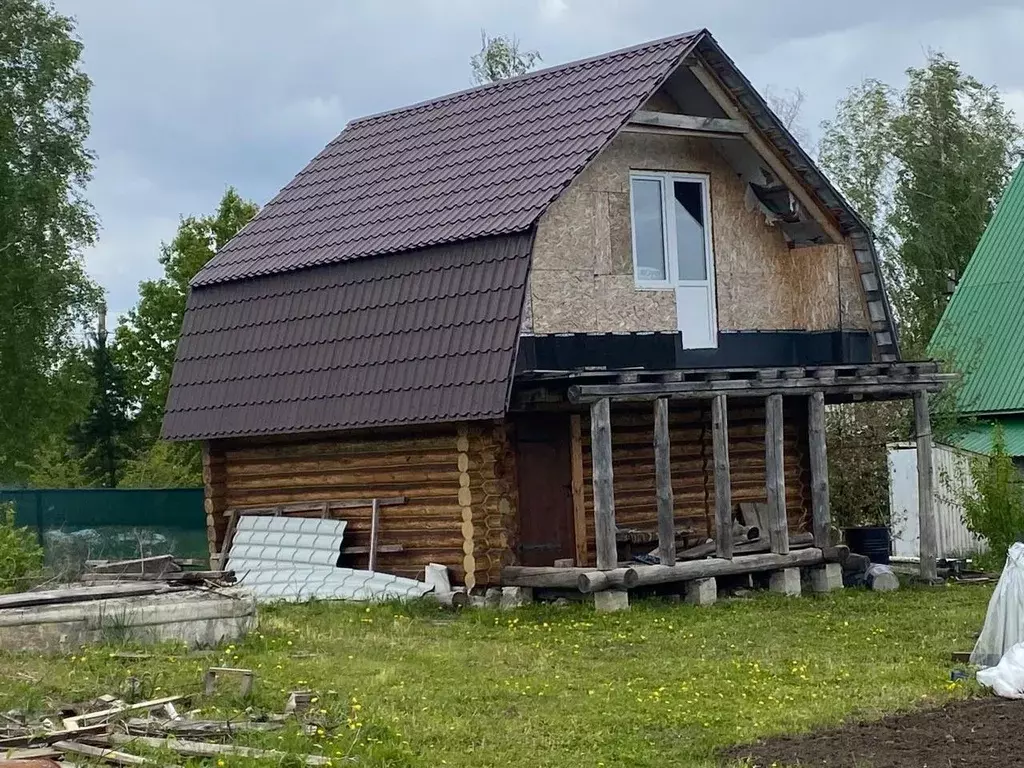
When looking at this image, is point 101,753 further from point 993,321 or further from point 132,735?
point 993,321

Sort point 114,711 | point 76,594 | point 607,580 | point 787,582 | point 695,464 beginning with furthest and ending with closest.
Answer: point 695,464, point 787,582, point 607,580, point 76,594, point 114,711

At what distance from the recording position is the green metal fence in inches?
997

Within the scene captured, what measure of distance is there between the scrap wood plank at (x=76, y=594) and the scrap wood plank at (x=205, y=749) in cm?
497

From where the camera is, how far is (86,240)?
1513 inches

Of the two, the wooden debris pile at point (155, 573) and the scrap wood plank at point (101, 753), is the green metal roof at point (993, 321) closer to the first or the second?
the wooden debris pile at point (155, 573)

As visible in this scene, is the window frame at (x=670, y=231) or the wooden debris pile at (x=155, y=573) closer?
the wooden debris pile at (x=155, y=573)

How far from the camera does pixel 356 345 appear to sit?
2000 cm

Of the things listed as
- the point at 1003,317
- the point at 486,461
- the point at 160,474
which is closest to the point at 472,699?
the point at 486,461

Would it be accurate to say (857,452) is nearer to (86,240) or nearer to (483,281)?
(483,281)

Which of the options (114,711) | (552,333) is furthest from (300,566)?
(114,711)

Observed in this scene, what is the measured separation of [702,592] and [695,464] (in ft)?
10.3

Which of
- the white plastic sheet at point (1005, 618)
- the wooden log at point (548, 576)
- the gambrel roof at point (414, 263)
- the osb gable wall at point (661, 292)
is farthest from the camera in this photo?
the osb gable wall at point (661, 292)

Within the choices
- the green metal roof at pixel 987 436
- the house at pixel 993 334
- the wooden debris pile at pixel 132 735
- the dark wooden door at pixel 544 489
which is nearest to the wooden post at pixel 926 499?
the dark wooden door at pixel 544 489

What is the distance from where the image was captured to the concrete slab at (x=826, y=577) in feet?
66.3
